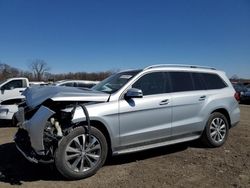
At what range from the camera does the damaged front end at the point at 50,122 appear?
16.0ft

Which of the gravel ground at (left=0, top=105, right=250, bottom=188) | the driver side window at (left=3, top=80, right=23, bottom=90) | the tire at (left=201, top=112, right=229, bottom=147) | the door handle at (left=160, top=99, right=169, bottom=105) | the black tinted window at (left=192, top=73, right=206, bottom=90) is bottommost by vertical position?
the gravel ground at (left=0, top=105, right=250, bottom=188)

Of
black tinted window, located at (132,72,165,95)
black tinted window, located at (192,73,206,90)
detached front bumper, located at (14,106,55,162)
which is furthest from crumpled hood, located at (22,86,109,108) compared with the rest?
black tinted window, located at (192,73,206,90)

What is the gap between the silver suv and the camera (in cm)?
498

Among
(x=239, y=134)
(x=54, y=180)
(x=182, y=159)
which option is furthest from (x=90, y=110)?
(x=239, y=134)

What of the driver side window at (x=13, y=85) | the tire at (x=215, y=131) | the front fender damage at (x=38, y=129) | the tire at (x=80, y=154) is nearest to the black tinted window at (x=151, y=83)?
the tire at (x=80, y=154)

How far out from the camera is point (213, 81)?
734cm

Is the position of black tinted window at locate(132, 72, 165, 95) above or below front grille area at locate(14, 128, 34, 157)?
above

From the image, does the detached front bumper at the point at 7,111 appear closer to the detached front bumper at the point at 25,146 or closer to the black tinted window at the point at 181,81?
the detached front bumper at the point at 25,146

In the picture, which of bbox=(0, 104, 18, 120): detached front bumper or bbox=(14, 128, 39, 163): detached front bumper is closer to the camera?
bbox=(14, 128, 39, 163): detached front bumper

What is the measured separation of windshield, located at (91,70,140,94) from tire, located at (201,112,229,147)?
2.05m

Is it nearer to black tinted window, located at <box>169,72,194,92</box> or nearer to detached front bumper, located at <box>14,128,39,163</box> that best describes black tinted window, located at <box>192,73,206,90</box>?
black tinted window, located at <box>169,72,194,92</box>

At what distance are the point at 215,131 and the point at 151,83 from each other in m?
2.02

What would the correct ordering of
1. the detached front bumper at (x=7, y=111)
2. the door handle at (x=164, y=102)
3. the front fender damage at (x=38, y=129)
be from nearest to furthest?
the front fender damage at (x=38, y=129) → the door handle at (x=164, y=102) → the detached front bumper at (x=7, y=111)

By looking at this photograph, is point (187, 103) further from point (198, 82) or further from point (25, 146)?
point (25, 146)
